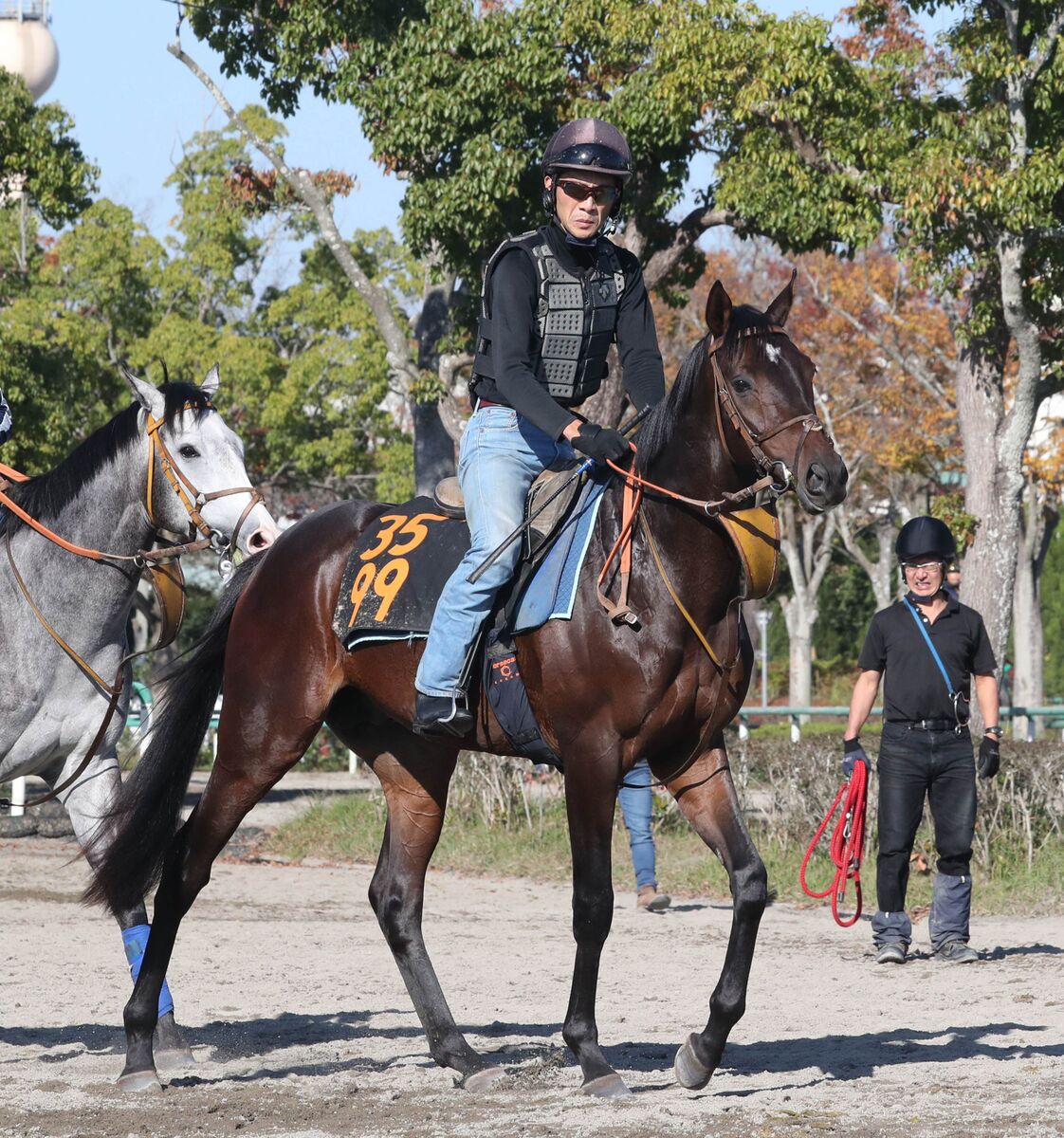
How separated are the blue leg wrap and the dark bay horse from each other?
0.17 m

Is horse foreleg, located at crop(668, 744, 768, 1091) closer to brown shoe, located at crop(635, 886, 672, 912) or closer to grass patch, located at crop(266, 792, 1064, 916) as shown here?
brown shoe, located at crop(635, 886, 672, 912)

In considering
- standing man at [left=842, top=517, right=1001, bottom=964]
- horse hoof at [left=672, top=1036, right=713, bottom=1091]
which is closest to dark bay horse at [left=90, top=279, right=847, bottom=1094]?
horse hoof at [left=672, top=1036, right=713, bottom=1091]

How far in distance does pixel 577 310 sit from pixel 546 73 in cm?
1140

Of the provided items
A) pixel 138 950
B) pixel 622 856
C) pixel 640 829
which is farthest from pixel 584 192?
pixel 622 856

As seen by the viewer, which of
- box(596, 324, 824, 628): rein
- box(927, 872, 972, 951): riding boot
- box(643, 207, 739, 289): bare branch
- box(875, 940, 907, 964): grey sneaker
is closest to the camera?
box(596, 324, 824, 628): rein

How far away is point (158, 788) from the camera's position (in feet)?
19.9

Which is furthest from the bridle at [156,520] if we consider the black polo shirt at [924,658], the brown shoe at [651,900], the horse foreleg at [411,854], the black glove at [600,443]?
the brown shoe at [651,900]

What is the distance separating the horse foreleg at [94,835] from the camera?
5.99 metres

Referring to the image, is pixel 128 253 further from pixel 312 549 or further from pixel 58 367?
pixel 312 549

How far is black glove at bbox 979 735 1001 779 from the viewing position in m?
8.65

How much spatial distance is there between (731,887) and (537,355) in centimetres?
194

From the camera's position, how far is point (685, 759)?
5.20 m

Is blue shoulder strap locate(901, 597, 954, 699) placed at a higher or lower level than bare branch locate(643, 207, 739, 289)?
lower

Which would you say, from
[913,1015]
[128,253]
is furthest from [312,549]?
[128,253]
